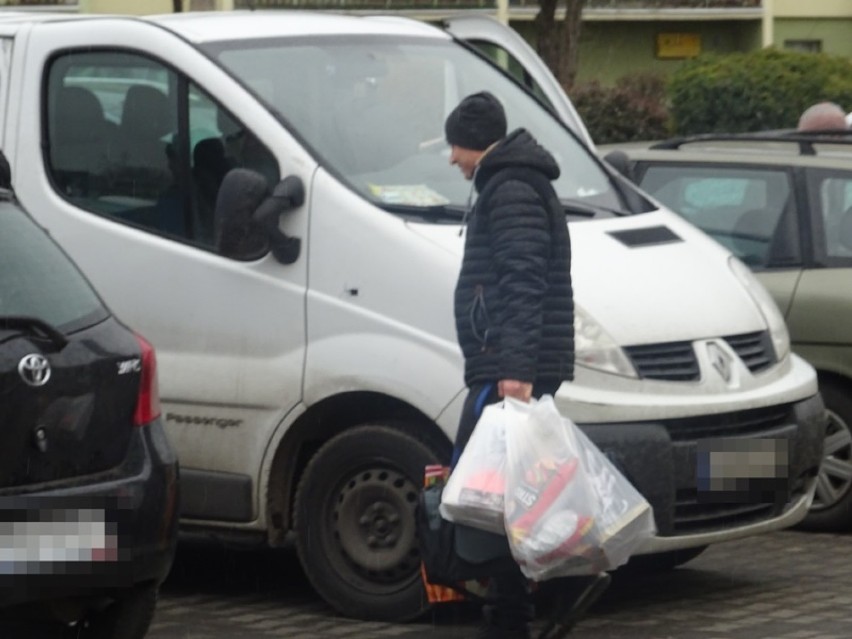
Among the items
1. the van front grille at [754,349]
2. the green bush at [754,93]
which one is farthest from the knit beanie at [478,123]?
the green bush at [754,93]

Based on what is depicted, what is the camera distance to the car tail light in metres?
6.19

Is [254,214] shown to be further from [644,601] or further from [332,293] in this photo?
[644,601]

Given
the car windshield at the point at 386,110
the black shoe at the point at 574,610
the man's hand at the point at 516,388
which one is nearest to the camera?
the man's hand at the point at 516,388

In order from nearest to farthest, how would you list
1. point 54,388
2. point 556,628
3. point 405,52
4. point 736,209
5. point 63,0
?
point 54,388 < point 556,628 < point 405,52 < point 736,209 < point 63,0

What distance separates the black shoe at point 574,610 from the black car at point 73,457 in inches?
52.4

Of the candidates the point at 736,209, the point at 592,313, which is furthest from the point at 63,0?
the point at 592,313

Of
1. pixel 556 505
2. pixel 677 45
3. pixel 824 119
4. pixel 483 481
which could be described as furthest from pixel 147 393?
pixel 677 45

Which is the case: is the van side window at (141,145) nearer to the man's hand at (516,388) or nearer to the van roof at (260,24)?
the van roof at (260,24)

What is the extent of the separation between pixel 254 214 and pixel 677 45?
114ft

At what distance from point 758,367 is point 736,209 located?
2.07 m

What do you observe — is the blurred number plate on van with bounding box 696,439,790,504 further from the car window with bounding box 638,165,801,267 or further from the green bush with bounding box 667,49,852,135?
the green bush with bounding box 667,49,852,135

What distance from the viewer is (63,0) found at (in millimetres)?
33406

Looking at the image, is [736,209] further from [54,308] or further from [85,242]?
[54,308]

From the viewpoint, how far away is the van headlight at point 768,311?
7906mm
